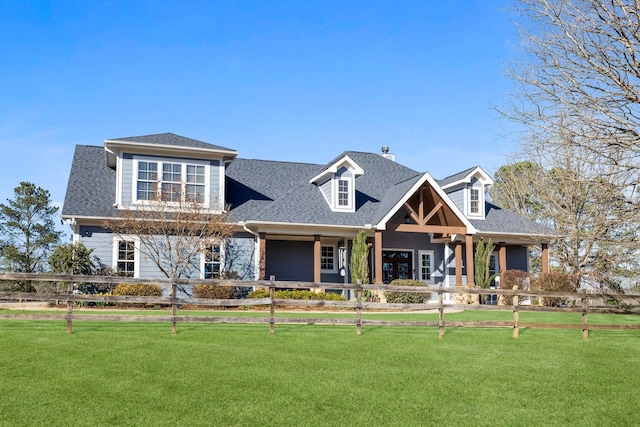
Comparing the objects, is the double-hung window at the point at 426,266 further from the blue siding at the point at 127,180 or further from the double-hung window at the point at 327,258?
the blue siding at the point at 127,180

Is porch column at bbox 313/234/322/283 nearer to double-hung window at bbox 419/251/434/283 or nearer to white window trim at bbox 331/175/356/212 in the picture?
white window trim at bbox 331/175/356/212

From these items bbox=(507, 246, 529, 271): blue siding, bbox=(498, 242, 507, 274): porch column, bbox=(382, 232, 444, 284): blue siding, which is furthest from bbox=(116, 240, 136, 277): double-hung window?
bbox=(507, 246, 529, 271): blue siding

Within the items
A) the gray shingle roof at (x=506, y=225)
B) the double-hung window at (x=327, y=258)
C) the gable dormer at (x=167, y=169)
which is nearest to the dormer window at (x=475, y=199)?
the gray shingle roof at (x=506, y=225)

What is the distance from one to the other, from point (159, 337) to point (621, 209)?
397 inches

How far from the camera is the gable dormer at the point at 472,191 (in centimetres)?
2850

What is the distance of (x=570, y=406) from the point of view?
8.16 metres

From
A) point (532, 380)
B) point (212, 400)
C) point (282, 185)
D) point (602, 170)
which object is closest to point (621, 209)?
point (602, 170)

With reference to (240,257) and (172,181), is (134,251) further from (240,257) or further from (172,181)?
(240,257)

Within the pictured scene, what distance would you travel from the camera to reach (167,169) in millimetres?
24016

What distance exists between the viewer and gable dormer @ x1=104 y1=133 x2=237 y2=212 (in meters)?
23.5

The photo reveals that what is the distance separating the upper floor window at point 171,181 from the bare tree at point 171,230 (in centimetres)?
27

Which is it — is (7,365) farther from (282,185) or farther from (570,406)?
(282,185)

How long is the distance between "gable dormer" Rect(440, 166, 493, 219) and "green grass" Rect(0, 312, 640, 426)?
15.4m

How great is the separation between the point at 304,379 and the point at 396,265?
19.6 m
